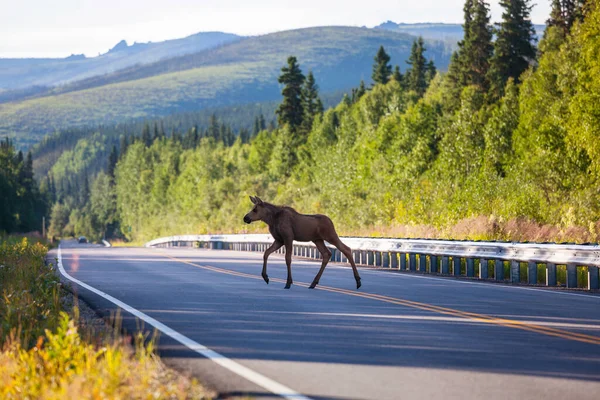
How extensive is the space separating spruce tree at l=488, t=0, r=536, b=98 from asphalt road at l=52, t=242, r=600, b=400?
64.6 meters

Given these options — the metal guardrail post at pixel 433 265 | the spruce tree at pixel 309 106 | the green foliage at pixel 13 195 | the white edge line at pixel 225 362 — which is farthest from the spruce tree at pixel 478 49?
the white edge line at pixel 225 362

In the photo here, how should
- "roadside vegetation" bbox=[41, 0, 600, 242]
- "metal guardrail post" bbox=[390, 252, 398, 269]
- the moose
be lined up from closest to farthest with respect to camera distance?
the moose, "metal guardrail post" bbox=[390, 252, 398, 269], "roadside vegetation" bbox=[41, 0, 600, 242]

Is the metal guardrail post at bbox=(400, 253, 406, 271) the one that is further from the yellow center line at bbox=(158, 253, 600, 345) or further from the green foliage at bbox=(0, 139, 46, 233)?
the green foliage at bbox=(0, 139, 46, 233)

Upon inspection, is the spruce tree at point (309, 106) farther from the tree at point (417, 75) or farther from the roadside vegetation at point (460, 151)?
the tree at point (417, 75)

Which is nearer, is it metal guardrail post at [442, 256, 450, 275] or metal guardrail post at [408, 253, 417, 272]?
metal guardrail post at [442, 256, 450, 275]

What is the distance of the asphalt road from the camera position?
28.5ft

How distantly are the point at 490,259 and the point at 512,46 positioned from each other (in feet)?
209

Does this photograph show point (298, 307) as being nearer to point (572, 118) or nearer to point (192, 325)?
point (192, 325)

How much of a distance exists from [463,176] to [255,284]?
4620cm

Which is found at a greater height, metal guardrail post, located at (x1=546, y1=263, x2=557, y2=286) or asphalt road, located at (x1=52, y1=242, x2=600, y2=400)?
asphalt road, located at (x1=52, y1=242, x2=600, y2=400)

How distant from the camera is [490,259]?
77.6 ft

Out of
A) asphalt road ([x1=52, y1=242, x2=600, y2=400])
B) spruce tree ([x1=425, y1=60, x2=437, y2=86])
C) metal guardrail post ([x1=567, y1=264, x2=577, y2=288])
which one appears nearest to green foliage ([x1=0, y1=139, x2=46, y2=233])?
spruce tree ([x1=425, y1=60, x2=437, y2=86])

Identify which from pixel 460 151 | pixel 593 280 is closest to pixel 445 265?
pixel 593 280

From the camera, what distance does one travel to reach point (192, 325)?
42.0 feet
